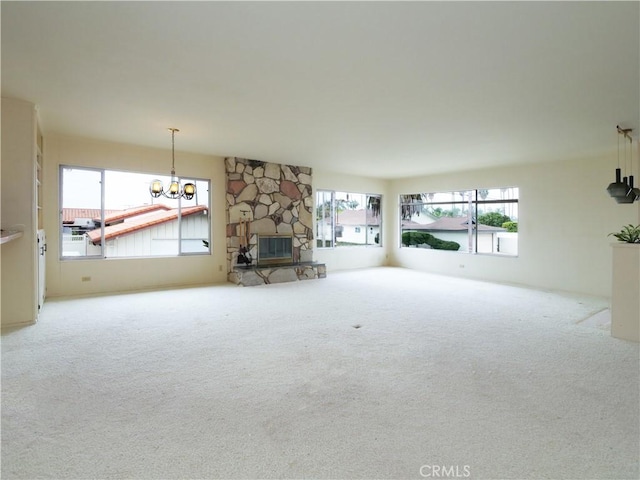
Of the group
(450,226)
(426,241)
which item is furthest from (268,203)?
(450,226)

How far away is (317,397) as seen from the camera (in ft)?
7.43

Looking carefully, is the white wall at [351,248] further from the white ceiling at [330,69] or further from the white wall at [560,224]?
the white ceiling at [330,69]

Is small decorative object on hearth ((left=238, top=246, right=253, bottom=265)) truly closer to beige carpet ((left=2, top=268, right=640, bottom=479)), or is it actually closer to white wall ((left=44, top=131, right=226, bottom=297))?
white wall ((left=44, top=131, right=226, bottom=297))

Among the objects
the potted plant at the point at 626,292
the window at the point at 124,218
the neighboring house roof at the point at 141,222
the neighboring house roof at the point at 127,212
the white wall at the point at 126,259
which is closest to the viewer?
the potted plant at the point at 626,292

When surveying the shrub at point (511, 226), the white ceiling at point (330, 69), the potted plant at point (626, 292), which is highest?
the white ceiling at point (330, 69)

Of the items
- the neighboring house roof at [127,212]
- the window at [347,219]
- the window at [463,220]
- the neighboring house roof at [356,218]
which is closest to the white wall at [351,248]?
the window at [347,219]

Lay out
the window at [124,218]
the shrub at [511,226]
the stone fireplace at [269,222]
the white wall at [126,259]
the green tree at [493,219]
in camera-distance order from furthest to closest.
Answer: the green tree at [493,219] < the shrub at [511,226] < the stone fireplace at [269,222] < the window at [124,218] < the white wall at [126,259]

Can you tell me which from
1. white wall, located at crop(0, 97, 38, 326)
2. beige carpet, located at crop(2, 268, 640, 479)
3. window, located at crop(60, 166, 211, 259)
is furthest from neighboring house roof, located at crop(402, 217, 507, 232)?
white wall, located at crop(0, 97, 38, 326)

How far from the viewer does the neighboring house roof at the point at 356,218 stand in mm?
8805

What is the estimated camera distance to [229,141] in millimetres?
5398

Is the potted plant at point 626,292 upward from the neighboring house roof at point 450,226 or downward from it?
downward

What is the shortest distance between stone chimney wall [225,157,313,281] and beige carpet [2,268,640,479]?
9.67ft

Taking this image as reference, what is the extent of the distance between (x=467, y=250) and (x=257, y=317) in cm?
584

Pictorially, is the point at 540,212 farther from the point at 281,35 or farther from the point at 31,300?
the point at 31,300
